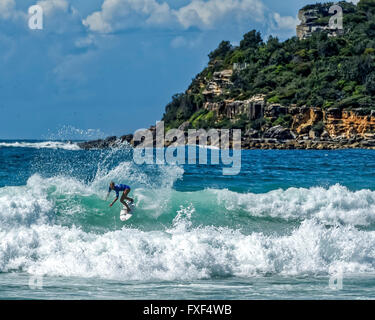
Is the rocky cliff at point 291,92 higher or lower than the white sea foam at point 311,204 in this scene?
higher

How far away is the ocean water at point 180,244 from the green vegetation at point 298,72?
60.0 metres

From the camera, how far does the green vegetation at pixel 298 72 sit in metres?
86.1

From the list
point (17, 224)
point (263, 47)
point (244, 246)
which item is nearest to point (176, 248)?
point (244, 246)

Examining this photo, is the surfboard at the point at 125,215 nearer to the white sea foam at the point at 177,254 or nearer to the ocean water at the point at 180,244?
the ocean water at the point at 180,244

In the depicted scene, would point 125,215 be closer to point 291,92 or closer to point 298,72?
point 291,92

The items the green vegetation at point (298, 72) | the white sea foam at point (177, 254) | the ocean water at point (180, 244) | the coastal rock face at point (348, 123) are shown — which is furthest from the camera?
the green vegetation at point (298, 72)

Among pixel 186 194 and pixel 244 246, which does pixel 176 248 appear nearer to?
pixel 244 246

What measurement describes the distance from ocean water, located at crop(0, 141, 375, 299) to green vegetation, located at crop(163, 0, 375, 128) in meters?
60.0

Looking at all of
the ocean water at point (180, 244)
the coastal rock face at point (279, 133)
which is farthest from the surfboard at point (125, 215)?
the coastal rock face at point (279, 133)

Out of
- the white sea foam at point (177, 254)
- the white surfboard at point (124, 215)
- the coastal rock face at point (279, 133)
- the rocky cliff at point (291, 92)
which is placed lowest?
the white sea foam at point (177, 254)

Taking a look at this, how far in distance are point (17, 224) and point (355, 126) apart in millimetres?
63780

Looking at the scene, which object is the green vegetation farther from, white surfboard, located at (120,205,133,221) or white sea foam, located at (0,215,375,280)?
white sea foam, located at (0,215,375,280)

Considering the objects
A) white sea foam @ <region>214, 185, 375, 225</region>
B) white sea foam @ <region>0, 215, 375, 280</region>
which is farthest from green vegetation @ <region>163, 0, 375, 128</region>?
white sea foam @ <region>0, 215, 375, 280</region>

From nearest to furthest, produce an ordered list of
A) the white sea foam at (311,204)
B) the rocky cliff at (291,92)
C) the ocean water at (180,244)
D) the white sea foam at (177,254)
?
1. the ocean water at (180,244)
2. the white sea foam at (177,254)
3. the white sea foam at (311,204)
4. the rocky cliff at (291,92)
